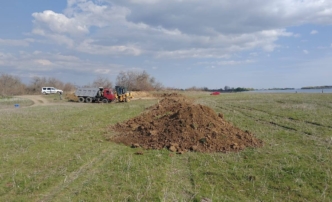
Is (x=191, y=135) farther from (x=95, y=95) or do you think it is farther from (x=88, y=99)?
(x=88, y=99)

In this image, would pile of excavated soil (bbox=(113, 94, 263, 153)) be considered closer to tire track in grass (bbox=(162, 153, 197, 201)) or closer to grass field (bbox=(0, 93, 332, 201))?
grass field (bbox=(0, 93, 332, 201))

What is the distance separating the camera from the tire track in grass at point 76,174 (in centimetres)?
494

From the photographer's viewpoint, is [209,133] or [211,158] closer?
[211,158]

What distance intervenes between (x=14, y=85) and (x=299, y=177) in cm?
8767

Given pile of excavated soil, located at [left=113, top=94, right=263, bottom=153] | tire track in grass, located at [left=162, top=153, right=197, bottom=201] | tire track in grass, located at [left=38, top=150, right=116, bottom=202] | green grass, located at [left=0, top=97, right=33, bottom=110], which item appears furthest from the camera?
green grass, located at [left=0, top=97, right=33, bottom=110]

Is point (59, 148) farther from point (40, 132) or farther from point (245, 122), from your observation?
point (245, 122)

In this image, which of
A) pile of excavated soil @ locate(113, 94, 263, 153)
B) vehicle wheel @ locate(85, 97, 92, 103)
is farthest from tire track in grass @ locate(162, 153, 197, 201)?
vehicle wheel @ locate(85, 97, 92, 103)

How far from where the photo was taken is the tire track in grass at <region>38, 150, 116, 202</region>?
16.2 ft

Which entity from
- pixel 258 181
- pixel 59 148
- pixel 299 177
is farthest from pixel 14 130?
pixel 299 177

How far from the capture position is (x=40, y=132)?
1159 centimetres

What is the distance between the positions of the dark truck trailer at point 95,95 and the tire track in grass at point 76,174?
2681cm

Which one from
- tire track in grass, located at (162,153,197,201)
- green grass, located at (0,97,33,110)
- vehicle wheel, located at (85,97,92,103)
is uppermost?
vehicle wheel, located at (85,97,92,103)

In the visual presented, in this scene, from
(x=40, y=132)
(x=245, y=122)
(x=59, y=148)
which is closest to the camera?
(x=59, y=148)

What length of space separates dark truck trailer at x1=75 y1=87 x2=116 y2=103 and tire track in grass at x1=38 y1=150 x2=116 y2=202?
26.8 m
